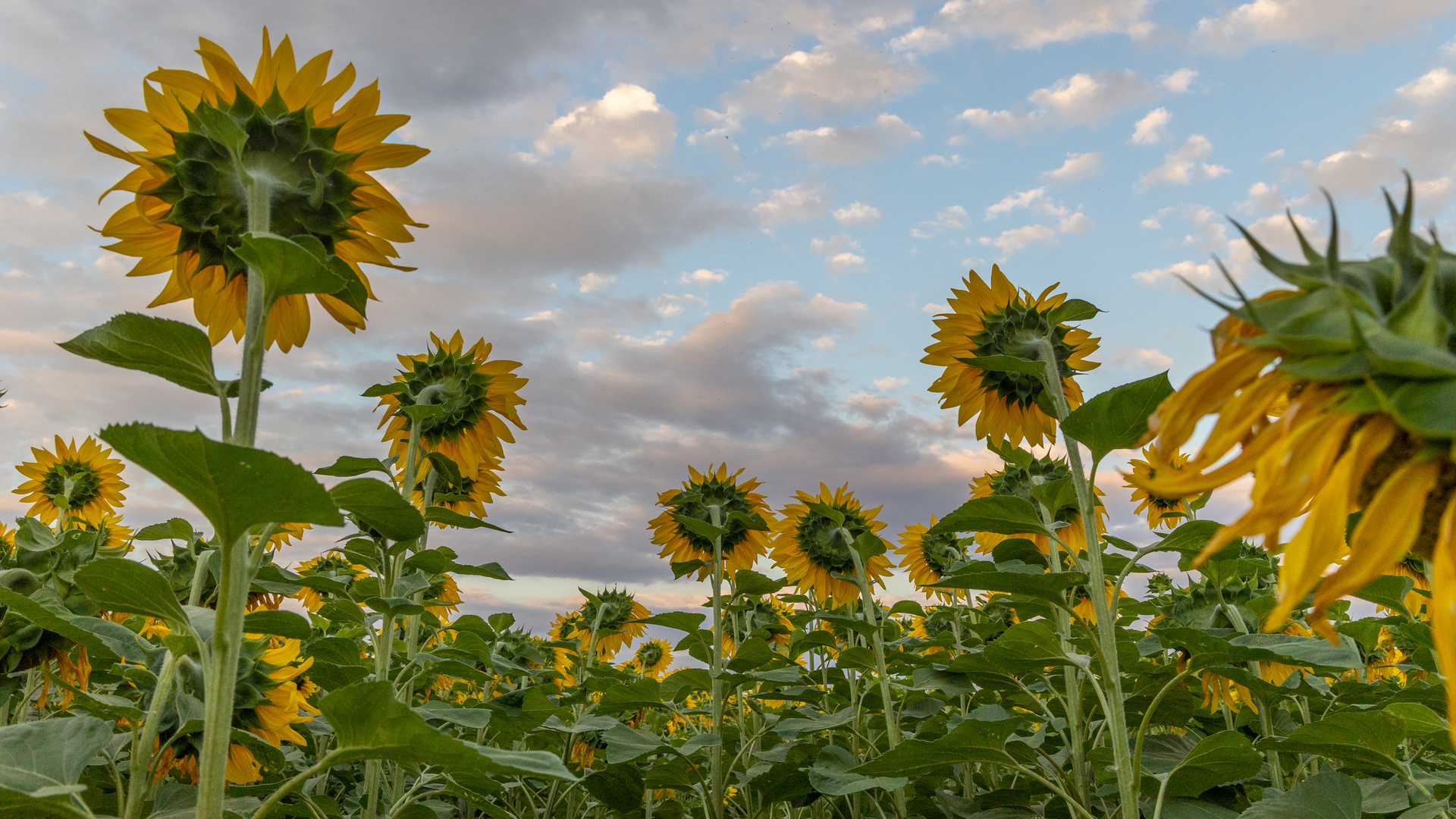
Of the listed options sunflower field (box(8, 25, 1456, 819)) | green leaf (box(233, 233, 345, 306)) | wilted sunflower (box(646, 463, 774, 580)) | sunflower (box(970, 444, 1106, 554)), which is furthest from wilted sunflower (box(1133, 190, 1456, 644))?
wilted sunflower (box(646, 463, 774, 580))

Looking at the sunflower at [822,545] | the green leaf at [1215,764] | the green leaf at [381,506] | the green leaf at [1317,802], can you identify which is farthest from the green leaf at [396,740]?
the sunflower at [822,545]

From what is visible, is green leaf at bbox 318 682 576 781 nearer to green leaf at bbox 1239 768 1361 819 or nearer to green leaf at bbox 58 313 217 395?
green leaf at bbox 58 313 217 395

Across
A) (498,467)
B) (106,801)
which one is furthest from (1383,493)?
(498,467)

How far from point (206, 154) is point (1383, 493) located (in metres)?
1.87

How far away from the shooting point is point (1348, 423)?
A: 32.5 inches

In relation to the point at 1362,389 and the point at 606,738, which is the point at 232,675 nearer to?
the point at 1362,389

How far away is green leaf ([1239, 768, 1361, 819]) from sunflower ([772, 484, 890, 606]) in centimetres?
267

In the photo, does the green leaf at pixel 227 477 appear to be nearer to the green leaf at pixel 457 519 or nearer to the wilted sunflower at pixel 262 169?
the wilted sunflower at pixel 262 169

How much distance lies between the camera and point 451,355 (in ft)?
12.0

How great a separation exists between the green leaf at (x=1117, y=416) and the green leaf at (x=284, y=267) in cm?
154

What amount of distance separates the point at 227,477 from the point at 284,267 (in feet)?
1.12

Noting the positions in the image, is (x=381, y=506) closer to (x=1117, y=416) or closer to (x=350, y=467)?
(x=350, y=467)

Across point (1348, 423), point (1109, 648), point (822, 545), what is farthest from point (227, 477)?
point (822, 545)

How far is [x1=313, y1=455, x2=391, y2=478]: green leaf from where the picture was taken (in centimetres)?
146
